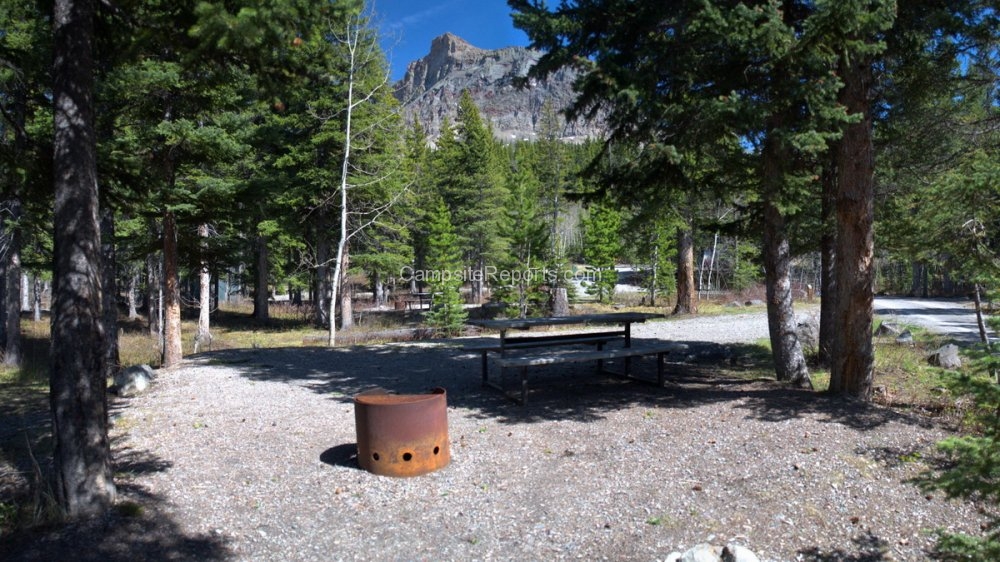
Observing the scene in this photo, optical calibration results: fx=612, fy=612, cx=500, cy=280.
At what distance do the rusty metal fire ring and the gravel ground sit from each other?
12cm

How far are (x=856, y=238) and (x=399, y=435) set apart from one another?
17.7 ft

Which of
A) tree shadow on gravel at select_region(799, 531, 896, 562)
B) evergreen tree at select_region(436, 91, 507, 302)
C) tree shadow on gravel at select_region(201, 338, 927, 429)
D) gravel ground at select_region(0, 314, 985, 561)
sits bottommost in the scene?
tree shadow on gravel at select_region(799, 531, 896, 562)

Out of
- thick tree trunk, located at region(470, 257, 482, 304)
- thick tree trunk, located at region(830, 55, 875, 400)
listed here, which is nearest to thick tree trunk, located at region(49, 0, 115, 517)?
thick tree trunk, located at region(830, 55, 875, 400)

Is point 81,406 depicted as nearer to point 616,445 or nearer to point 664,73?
point 616,445

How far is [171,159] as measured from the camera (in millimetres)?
10781

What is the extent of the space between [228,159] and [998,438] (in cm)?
1171

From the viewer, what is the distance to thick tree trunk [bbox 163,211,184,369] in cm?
1074

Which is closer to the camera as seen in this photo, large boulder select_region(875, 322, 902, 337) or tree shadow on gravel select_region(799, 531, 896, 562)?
tree shadow on gravel select_region(799, 531, 896, 562)

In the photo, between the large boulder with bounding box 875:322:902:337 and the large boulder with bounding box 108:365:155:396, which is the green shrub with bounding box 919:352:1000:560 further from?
the large boulder with bounding box 875:322:902:337

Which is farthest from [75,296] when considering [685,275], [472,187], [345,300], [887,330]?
[472,187]

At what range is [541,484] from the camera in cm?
501

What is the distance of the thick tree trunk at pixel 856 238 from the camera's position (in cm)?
674

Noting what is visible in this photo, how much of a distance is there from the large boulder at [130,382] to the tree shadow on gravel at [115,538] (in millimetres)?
4464

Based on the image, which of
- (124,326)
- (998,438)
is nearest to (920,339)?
(998,438)
